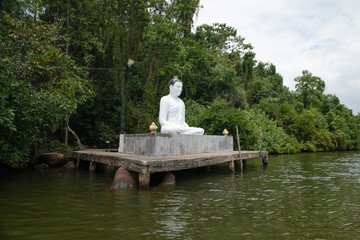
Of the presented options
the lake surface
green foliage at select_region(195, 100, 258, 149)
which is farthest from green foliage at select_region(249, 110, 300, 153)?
the lake surface

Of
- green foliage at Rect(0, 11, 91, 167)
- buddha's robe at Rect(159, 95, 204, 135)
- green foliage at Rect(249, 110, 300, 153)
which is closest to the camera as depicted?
green foliage at Rect(0, 11, 91, 167)

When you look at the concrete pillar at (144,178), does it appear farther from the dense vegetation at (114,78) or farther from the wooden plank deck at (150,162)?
the dense vegetation at (114,78)

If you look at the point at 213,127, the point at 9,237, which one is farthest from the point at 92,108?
the point at 9,237

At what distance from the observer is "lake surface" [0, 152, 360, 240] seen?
12.6 feet

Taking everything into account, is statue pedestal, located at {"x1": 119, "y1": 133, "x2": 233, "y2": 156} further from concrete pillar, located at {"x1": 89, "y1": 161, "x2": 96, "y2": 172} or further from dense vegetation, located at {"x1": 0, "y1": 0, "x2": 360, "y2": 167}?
dense vegetation, located at {"x1": 0, "y1": 0, "x2": 360, "y2": 167}

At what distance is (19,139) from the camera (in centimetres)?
857

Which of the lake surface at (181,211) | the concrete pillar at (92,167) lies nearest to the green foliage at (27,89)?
the lake surface at (181,211)

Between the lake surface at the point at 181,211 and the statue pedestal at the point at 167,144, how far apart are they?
114 centimetres

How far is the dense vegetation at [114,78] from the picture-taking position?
8.48m

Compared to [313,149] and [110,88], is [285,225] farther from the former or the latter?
[313,149]

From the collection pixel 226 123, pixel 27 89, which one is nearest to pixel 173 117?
pixel 27 89

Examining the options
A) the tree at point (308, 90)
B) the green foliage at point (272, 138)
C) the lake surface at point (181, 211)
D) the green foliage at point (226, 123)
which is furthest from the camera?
the tree at point (308, 90)

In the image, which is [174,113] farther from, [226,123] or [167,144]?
[226,123]

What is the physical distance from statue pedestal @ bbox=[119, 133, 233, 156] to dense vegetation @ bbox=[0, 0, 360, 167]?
2128 mm
